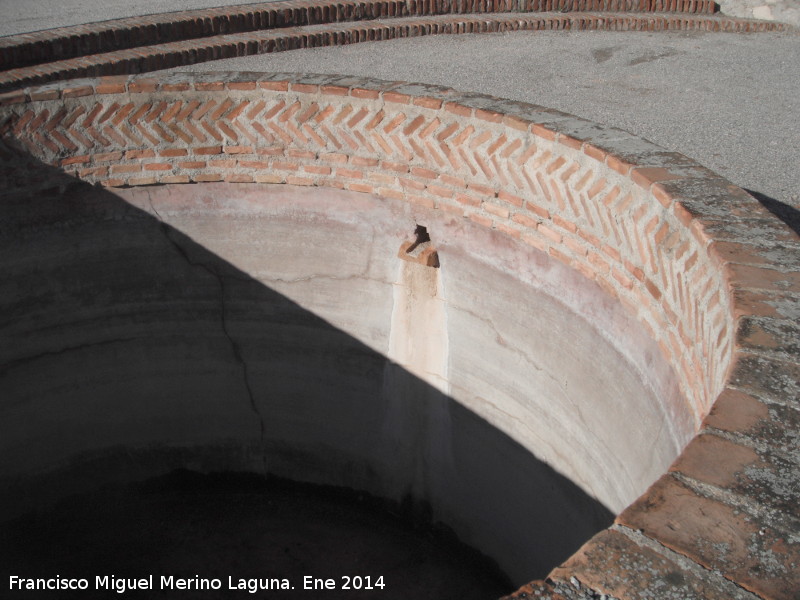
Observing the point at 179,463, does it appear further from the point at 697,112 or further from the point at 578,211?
the point at 697,112

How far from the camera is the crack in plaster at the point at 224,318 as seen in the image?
18.8 ft

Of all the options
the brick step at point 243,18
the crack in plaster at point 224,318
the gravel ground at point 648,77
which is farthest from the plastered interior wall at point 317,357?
the brick step at point 243,18

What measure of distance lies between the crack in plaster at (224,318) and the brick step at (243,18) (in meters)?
2.38

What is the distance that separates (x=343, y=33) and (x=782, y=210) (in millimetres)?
4615

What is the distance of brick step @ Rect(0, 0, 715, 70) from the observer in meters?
7.09

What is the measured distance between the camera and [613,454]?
470 cm

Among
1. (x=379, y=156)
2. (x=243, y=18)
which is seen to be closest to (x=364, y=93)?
(x=379, y=156)

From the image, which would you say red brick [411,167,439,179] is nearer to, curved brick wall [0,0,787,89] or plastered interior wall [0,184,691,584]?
plastered interior wall [0,184,691,584]

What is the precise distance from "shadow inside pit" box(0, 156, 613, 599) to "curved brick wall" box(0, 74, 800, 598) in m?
0.62

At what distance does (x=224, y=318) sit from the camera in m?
6.14

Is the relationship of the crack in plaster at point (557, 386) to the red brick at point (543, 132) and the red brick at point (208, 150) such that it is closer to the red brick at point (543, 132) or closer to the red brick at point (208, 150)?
the red brick at point (543, 132)

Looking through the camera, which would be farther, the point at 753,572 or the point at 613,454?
the point at 613,454

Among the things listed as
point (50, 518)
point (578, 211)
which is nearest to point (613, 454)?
point (578, 211)

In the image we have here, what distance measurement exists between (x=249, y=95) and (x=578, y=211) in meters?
2.18
